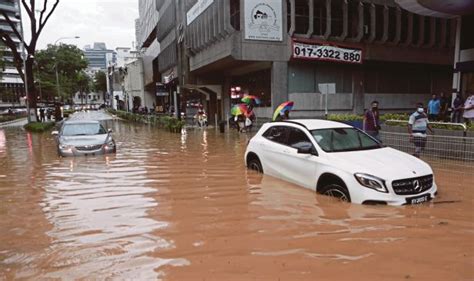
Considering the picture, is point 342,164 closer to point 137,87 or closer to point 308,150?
point 308,150

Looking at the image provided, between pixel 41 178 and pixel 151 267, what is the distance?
6681 millimetres

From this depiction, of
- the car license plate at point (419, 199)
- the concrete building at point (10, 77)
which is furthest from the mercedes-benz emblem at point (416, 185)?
the concrete building at point (10, 77)

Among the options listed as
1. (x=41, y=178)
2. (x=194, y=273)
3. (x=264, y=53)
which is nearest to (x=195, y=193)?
(x=194, y=273)

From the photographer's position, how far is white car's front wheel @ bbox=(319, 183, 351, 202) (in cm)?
604

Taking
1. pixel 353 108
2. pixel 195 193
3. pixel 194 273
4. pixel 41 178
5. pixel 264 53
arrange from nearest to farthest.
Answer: pixel 194 273 → pixel 195 193 → pixel 41 178 → pixel 264 53 → pixel 353 108

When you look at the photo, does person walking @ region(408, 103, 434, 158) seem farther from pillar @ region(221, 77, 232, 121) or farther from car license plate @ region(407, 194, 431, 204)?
pillar @ region(221, 77, 232, 121)

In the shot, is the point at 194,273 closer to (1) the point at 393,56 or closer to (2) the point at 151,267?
(2) the point at 151,267

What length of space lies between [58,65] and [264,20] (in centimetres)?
5760

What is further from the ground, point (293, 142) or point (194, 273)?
point (293, 142)

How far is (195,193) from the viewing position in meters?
7.46

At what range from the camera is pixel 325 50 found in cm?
2228

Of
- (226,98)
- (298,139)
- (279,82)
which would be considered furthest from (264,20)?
(298,139)

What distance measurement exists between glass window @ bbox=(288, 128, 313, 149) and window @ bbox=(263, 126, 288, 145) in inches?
6.9

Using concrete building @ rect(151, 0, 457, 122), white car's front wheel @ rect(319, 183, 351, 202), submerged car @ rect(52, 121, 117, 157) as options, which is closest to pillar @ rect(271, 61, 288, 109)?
concrete building @ rect(151, 0, 457, 122)
